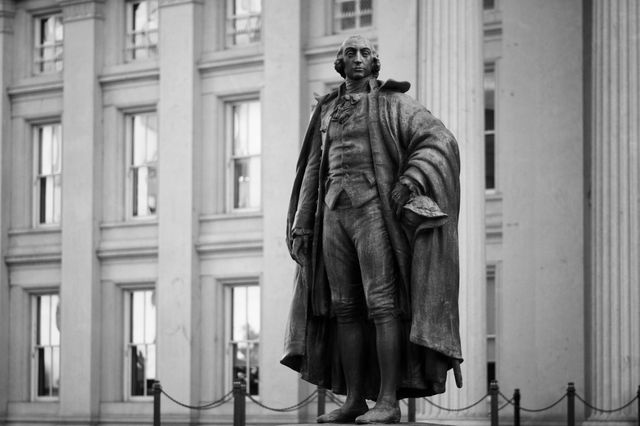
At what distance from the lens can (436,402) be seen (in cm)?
2583

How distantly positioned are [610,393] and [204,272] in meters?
Result: 11.5

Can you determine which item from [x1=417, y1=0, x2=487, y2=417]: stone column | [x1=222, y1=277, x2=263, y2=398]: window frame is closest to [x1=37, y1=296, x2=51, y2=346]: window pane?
[x1=222, y1=277, x2=263, y2=398]: window frame

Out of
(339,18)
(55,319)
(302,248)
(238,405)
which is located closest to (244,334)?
(55,319)

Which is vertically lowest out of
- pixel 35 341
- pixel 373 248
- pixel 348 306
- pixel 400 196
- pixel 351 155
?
pixel 35 341

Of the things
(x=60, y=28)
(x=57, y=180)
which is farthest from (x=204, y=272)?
(x=60, y=28)

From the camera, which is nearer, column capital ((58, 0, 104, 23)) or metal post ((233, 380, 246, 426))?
metal post ((233, 380, 246, 426))

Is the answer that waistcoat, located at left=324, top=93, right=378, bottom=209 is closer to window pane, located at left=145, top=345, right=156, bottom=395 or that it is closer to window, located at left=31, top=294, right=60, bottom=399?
window pane, located at left=145, top=345, right=156, bottom=395

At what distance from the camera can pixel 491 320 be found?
101 ft

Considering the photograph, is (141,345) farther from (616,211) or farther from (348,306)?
(348,306)

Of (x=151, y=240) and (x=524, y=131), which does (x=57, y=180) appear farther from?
(x=524, y=131)

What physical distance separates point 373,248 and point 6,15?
28453 mm

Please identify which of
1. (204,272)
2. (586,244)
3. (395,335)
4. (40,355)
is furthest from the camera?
(40,355)

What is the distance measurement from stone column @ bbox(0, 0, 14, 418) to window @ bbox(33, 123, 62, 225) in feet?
2.35

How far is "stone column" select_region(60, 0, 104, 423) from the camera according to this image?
35469 millimetres
